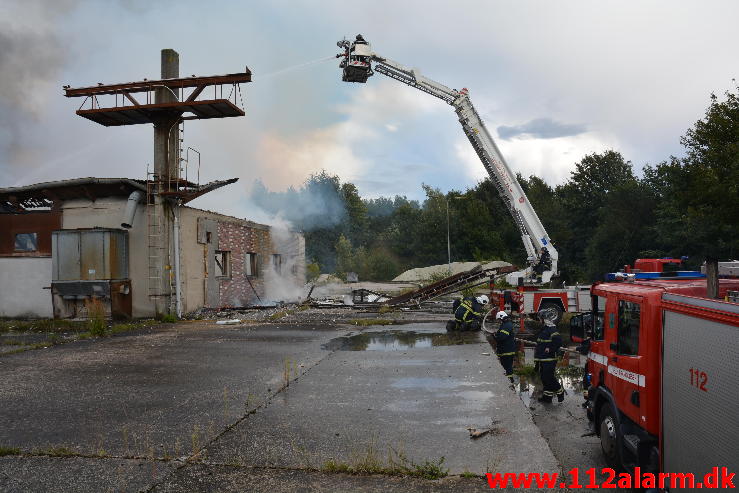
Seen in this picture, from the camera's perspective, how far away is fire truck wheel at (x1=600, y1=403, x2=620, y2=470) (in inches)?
210

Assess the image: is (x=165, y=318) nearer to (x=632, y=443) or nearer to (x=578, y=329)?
(x=578, y=329)

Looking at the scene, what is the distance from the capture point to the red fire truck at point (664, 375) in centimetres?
349

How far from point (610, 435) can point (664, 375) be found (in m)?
1.47

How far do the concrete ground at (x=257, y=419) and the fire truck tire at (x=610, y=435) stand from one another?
0.58m

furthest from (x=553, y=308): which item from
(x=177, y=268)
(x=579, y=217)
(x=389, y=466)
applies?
(x=579, y=217)

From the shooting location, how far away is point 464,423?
6379 mm

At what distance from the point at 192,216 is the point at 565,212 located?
39073mm

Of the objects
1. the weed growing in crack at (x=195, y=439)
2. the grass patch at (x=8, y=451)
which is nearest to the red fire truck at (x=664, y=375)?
the weed growing in crack at (x=195, y=439)

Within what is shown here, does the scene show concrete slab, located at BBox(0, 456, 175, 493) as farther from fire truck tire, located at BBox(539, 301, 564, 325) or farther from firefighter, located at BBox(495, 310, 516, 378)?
fire truck tire, located at BBox(539, 301, 564, 325)

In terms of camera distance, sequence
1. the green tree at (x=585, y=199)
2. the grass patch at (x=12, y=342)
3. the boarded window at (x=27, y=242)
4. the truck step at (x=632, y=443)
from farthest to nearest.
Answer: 1. the green tree at (x=585, y=199)
2. the boarded window at (x=27, y=242)
3. the grass patch at (x=12, y=342)
4. the truck step at (x=632, y=443)

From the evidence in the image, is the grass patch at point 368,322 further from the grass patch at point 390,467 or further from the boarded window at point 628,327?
the boarded window at point 628,327

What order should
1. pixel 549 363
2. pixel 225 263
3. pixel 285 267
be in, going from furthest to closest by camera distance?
pixel 285 267, pixel 225 263, pixel 549 363

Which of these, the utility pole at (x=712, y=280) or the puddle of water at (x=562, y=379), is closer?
the utility pole at (x=712, y=280)

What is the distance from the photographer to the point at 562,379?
9.61 metres
